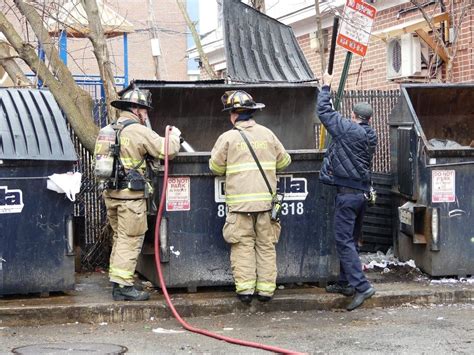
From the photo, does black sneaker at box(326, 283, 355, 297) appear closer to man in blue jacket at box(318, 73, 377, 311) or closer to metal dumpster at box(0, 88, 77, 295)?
man in blue jacket at box(318, 73, 377, 311)

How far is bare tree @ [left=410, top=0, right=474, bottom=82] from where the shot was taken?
35.6 feet

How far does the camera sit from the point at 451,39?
1150cm

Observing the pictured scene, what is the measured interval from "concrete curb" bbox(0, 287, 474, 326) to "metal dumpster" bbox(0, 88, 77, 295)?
32 centimetres

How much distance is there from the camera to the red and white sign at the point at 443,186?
7285 mm

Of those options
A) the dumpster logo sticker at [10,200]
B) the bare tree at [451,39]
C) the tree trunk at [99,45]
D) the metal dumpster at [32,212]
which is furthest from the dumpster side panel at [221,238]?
the bare tree at [451,39]

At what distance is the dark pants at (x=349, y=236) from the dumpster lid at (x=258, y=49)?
6.72ft

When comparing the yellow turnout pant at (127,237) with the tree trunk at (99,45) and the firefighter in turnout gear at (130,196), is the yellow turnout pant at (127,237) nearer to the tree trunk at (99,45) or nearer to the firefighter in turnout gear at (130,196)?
the firefighter in turnout gear at (130,196)

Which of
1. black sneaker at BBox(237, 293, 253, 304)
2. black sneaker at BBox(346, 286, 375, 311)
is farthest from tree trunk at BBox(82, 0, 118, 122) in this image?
black sneaker at BBox(346, 286, 375, 311)

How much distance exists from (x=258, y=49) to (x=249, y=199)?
280 centimetres

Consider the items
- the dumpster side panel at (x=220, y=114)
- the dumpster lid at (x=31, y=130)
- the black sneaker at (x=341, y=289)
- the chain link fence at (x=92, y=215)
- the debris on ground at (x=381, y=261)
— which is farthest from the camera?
the chain link fence at (x=92, y=215)

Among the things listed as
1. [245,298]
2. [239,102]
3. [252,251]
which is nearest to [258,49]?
[239,102]

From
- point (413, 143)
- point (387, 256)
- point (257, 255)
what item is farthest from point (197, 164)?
point (387, 256)

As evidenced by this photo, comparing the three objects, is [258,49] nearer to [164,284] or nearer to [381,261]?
[381,261]

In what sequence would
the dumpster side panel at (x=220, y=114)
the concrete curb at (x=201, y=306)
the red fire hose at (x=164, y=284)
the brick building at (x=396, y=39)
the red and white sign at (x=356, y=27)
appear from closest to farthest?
the red fire hose at (x=164, y=284) < the concrete curb at (x=201, y=306) < the red and white sign at (x=356, y=27) < the dumpster side panel at (x=220, y=114) < the brick building at (x=396, y=39)
